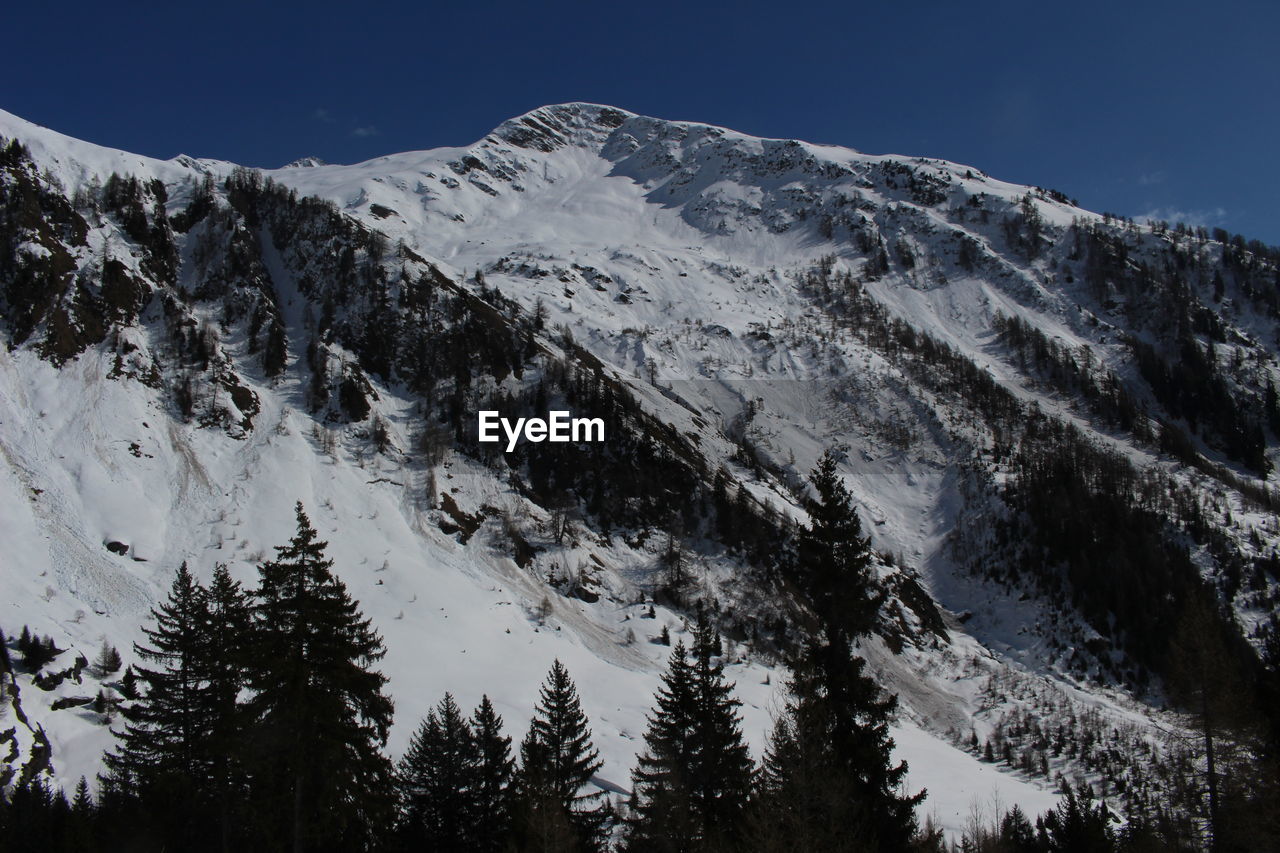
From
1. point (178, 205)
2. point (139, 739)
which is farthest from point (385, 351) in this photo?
point (139, 739)

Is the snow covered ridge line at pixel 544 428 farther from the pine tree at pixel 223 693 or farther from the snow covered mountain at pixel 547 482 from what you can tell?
the pine tree at pixel 223 693

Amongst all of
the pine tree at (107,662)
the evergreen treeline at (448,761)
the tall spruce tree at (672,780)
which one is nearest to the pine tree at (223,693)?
the evergreen treeline at (448,761)

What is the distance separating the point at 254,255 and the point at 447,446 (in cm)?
4418

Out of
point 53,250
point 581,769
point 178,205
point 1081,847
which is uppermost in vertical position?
point 178,205

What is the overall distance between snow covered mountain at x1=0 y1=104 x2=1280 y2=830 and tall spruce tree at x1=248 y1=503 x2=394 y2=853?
23376mm

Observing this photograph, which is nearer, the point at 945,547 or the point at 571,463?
the point at 571,463

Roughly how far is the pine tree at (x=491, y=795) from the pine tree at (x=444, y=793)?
220mm

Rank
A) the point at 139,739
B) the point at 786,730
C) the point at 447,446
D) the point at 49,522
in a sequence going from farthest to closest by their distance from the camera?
the point at 447,446
the point at 49,522
the point at 139,739
the point at 786,730

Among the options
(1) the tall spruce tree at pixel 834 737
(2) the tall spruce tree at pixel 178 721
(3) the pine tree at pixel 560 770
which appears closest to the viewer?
(1) the tall spruce tree at pixel 834 737

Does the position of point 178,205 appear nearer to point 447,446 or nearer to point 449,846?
point 447,446

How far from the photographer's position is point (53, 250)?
75062 mm

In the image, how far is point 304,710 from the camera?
57.0 feet

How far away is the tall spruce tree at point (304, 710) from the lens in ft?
57.5

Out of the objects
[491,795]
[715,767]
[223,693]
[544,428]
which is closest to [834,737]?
[715,767]
